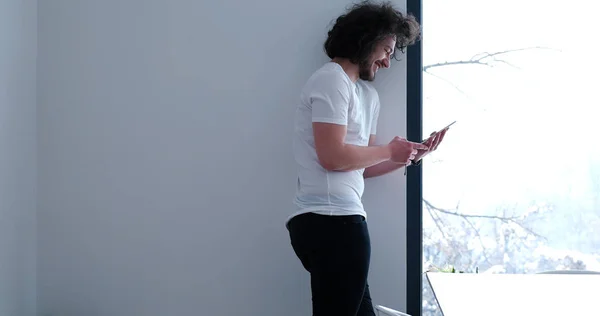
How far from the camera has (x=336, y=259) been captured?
2178mm

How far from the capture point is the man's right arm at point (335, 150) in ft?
7.07

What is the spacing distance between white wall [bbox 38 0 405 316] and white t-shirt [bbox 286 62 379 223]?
1.53 feet

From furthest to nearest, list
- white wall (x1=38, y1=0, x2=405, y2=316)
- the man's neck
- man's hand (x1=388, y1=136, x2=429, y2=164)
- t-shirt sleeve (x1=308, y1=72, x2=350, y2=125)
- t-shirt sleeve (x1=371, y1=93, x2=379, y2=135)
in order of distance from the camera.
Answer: white wall (x1=38, y1=0, x2=405, y2=316)
t-shirt sleeve (x1=371, y1=93, x2=379, y2=135)
the man's neck
man's hand (x1=388, y1=136, x2=429, y2=164)
t-shirt sleeve (x1=308, y1=72, x2=350, y2=125)

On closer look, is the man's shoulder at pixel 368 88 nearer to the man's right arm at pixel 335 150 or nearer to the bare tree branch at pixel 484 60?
the bare tree branch at pixel 484 60

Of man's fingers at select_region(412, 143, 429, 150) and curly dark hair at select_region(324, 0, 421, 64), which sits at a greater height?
curly dark hair at select_region(324, 0, 421, 64)

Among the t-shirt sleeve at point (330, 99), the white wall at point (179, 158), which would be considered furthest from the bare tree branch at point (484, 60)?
the t-shirt sleeve at point (330, 99)

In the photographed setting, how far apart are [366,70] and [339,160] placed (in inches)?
18.6

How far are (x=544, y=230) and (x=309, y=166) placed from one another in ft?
4.14

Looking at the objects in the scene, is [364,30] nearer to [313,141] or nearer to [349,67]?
[349,67]

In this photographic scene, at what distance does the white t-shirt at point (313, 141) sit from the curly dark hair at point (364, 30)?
0.45ft

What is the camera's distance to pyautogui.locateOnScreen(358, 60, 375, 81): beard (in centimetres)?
242

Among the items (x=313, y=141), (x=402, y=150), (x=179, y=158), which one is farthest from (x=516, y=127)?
(x=179, y=158)

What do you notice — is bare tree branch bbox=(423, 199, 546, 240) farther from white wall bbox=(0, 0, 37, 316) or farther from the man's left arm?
white wall bbox=(0, 0, 37, 316)

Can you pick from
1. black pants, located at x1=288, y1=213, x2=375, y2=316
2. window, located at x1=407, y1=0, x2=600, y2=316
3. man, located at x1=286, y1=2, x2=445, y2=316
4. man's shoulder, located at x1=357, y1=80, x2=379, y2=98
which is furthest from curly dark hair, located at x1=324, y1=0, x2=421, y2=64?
black pants, located at x1=288, y1=213, x2=375, y2=316
